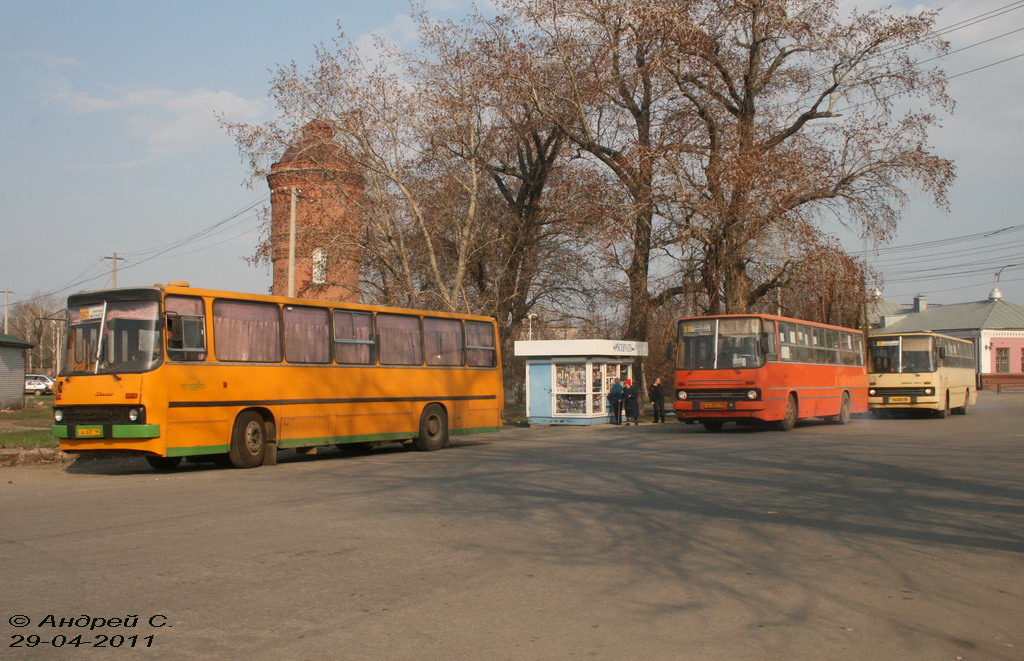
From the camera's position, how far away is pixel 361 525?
10.0 meters

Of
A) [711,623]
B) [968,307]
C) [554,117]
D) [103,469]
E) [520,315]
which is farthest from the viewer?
[968,307]

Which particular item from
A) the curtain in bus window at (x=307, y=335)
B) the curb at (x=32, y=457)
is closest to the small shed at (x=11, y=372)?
the curb at (x=32, y=457)

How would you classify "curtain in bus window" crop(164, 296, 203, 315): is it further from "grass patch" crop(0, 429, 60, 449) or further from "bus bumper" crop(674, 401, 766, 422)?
"bus bumper" crop(674, 401, 766, 422)

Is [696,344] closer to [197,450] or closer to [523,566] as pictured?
[197,450]

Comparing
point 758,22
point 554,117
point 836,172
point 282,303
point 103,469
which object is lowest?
point 103,469

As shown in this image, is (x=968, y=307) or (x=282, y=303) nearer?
(x=282, y=303)

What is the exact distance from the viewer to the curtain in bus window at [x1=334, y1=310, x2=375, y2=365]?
19656mm

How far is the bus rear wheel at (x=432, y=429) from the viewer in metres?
21.8

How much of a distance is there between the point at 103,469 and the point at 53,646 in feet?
45.2

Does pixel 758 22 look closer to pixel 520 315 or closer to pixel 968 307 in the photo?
pixel 520 315

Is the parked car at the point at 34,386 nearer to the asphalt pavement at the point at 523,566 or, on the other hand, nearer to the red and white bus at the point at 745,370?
the red and white bus at the point at 745,370

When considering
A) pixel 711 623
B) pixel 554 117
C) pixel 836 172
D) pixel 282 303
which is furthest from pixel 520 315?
pixel 711 623

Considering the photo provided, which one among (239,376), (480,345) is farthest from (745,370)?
(239,376)

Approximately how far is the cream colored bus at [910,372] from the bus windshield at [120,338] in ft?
86.3
